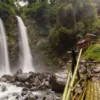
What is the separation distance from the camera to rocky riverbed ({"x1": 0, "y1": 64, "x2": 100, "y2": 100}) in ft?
38.1

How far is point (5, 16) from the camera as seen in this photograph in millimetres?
27438

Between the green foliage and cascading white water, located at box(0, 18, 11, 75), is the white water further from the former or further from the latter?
cascading white water, located at box(0, 18, 11, 75)

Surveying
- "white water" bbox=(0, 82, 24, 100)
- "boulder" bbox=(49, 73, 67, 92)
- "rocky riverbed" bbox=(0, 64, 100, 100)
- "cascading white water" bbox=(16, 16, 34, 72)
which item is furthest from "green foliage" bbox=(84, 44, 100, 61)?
"cascading white water" bbox=(16, 16, 34, 72)

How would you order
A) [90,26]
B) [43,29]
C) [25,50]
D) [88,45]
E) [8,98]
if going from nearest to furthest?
1. [8,98]
2. [88,45]
3. [90,26]
4. [25,50]
5. [43,29]

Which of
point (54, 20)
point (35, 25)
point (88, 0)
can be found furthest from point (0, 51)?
point (88, 0)

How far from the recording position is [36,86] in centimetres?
1459

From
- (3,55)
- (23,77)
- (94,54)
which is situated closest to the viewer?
(23,77)

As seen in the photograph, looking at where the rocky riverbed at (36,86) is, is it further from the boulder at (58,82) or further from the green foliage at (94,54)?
the green foliage at (94,54)

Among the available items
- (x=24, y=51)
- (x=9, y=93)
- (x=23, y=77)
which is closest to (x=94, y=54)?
(x=23, y=77)

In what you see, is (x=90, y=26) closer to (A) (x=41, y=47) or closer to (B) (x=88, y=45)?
(B) (x=88, y=45)

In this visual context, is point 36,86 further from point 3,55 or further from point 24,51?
point 24,51

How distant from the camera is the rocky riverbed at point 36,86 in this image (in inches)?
457

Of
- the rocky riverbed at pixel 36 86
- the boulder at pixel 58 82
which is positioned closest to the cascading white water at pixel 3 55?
the rocky riverbed at pixel 36 86

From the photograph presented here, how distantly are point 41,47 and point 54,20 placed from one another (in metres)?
6.37
